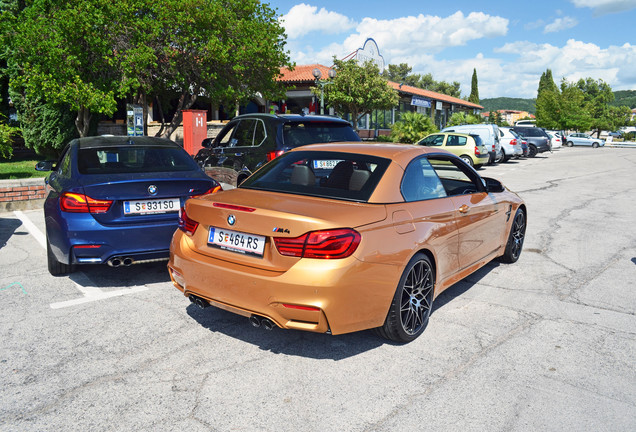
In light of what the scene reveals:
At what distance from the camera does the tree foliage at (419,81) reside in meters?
84.6

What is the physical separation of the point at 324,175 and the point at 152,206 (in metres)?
1.88

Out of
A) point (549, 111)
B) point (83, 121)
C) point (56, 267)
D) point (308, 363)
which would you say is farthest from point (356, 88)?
point (549, 111)

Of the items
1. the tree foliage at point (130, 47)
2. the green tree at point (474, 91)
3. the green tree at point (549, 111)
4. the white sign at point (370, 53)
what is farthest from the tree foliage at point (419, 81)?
the tree foliage at point (130, 47)

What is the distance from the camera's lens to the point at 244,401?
311cm

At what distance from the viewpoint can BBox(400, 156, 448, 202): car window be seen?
4113 mm

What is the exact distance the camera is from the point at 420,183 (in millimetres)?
4324

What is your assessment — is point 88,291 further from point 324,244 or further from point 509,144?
point 509,144

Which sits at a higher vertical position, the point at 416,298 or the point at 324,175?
the point at 324,175

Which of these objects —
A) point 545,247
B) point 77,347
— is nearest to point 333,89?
point 545,247

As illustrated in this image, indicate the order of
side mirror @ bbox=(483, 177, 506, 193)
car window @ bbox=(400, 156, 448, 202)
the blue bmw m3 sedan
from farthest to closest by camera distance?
side mirror @ bbox=(483, 177, 506, 193) → the blue bmw m3 sedan → car window @ bbox=(400, 156, 448, 202)

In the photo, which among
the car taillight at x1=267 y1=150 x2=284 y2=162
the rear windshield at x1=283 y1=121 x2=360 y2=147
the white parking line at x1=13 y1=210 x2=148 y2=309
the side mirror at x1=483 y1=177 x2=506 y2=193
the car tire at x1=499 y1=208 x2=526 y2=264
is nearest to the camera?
the white parking line at x1=13 y1=210 x2=148 y2=309

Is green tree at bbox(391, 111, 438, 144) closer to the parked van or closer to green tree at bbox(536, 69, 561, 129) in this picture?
the parked van

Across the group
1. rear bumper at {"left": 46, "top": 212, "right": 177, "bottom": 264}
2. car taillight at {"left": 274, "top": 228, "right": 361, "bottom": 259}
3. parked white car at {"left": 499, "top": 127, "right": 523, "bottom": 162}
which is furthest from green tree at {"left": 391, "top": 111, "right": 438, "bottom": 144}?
car taillight at {"left": 274, "top": 228, "right": 361, "bottom": 259}

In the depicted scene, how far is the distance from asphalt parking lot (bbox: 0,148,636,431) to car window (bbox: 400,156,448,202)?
41.9 inches
